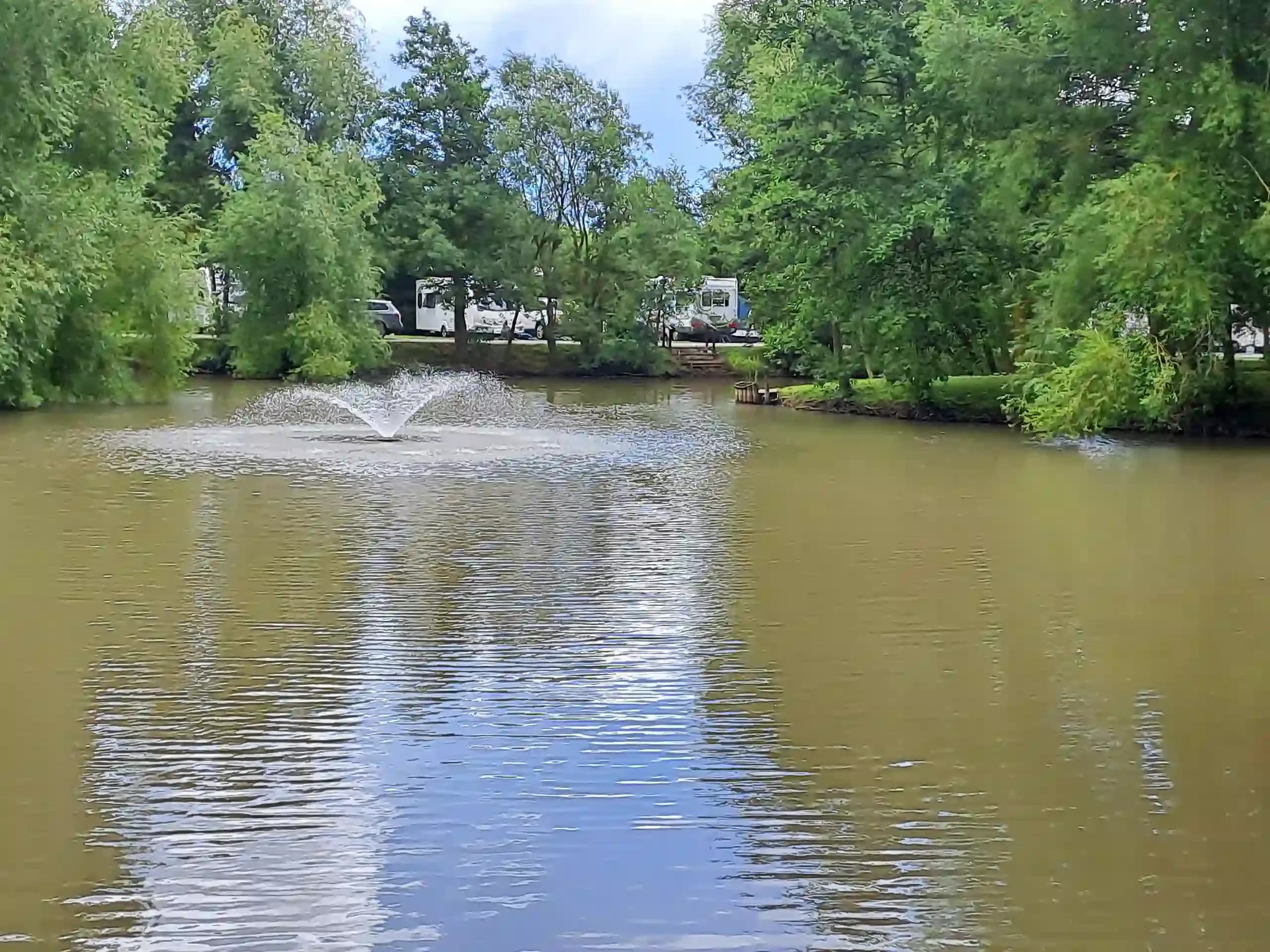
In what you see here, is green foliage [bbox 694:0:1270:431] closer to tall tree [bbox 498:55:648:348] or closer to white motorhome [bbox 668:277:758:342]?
tall tree [bbox 498:55:648:348]

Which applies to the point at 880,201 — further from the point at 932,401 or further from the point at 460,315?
the point at 460,315

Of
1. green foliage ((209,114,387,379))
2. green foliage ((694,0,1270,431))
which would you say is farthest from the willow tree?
green foliage ((694,0,1270,431))

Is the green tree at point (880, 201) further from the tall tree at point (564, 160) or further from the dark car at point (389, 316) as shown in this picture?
the dark car at point (389, 316)

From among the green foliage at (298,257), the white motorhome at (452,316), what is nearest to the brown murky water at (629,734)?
the green foliage at (298,257)

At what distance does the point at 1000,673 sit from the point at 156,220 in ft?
93.0

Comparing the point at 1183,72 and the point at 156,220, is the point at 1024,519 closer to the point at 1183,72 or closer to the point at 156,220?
the point at 1183,72

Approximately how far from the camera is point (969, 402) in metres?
29.2

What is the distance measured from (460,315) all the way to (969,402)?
29.4 meters

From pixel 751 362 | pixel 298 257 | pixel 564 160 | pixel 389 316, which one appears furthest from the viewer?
pixel 389 316

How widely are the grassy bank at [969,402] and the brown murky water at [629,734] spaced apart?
1213 centimetres

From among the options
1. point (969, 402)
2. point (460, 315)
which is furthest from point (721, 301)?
point (969, 402)

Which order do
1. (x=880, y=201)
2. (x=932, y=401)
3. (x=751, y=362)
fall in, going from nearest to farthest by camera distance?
(x=880, y=201)
(x=932, y=401)
(x=751, y=362)

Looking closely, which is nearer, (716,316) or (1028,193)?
(1028,193)

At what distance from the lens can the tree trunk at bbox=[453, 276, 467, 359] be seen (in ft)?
180
